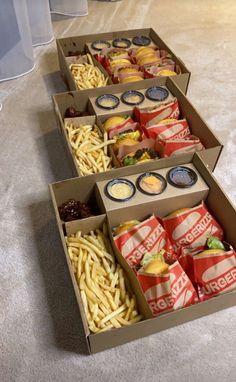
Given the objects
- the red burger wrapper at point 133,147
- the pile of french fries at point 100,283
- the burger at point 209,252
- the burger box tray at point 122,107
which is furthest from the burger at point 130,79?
the burger at point 209,252

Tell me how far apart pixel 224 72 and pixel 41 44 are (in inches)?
50.0

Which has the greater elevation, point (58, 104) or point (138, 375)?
point (58, 104)

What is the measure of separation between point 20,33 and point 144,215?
1.44 metres

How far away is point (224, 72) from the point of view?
7.18 ft

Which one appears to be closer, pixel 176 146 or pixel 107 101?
pixel 176 146

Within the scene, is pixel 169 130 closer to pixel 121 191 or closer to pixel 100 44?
pixel 121 191

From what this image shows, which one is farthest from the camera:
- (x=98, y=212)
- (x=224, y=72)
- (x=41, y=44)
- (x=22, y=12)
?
(x=41, y=44)

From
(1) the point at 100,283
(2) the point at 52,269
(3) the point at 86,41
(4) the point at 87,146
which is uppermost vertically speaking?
(3) the point at 86,41

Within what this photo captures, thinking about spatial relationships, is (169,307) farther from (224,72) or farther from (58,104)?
(224,72)

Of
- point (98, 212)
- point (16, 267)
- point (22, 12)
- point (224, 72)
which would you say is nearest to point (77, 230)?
point (98, 212)

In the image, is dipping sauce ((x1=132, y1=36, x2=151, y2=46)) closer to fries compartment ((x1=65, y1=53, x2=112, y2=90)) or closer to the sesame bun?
fries compartment ((x1=65, y1=53, x2=112, y2=90))

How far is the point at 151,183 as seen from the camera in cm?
123

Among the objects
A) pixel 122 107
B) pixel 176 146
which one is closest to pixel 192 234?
pixel 176 146

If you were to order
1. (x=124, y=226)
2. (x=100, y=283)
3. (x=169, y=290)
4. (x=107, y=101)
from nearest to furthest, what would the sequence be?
(x=169, y=290) < (x=100, y=283) < (x=124, y=226) < (x=107, y=101)
